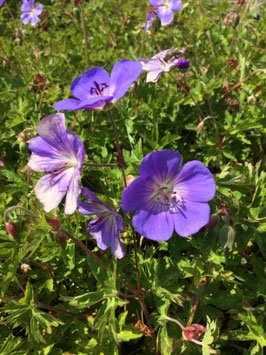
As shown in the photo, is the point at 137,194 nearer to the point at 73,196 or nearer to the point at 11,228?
the point at 73,196

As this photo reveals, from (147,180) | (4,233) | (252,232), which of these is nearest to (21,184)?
(4,233)

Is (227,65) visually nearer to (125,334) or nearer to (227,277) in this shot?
(227,277)

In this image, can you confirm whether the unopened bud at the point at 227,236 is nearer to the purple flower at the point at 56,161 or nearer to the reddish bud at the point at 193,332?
the reddish bud at the point at 193,332

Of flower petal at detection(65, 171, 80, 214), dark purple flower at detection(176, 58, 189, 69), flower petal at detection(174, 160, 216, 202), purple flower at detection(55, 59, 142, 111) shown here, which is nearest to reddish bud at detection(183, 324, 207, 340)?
flower petal at detection(174, 160, 216, 202)

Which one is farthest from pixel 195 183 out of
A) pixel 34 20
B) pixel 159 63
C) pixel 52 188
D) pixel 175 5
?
pixel 34 20

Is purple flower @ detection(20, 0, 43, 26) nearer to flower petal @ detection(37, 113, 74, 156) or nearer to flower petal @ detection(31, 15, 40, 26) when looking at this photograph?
flower petal @ detection(31, 15, 40, 26)
